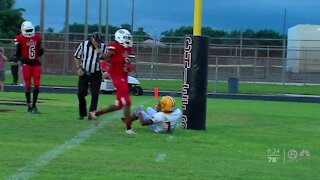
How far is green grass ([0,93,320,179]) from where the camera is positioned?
6387mm

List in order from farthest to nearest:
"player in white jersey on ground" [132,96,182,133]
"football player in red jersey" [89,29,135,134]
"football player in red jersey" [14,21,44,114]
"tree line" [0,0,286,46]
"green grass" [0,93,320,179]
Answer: "tree line" [0,0,286,46] < "football player in red jersey" [14,21,44,114] < "player in white jersey on ground" [132,96,182,133] < "football player in red jersey" [89,29,135,134] < "green grass" [0,93,320,179]

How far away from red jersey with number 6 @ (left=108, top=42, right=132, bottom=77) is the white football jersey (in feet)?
2.81

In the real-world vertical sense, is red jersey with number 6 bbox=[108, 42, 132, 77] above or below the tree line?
below

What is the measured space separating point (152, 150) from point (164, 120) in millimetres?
1863

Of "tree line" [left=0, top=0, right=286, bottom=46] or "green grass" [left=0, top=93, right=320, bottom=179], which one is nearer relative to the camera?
"green grass" [left=0, top=93, right=320, bottom=179]

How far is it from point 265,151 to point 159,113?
6.97ft

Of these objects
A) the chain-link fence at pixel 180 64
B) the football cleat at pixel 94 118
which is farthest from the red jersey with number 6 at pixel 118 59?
the chain-link fence at pixel 180 64

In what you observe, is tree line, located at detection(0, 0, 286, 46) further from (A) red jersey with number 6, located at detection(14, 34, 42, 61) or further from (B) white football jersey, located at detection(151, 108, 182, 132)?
(B) white football jersey, located at detection(151, 108, 182, 132)

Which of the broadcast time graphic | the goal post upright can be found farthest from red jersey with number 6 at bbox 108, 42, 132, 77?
the broadcast time graphic

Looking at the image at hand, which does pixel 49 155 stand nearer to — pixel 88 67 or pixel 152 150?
pixel 152 150

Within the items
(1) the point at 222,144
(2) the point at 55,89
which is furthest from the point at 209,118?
(2) the point at 55,89

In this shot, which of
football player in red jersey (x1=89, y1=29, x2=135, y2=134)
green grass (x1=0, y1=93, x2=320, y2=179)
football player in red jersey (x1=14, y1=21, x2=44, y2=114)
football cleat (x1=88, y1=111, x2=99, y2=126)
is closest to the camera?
green grass (x1=0, y1=93, x2=320, y2=179)

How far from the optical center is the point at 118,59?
9.67 metres

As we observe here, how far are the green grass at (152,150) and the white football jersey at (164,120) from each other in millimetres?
169
